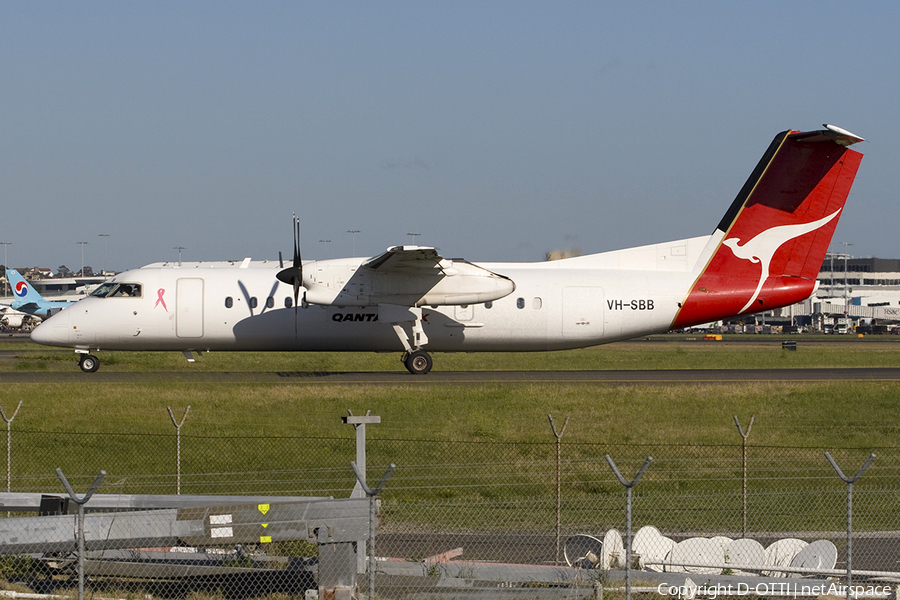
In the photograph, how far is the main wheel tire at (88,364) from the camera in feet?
82.1

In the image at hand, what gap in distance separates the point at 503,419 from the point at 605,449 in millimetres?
2533

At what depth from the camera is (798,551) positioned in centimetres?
1046

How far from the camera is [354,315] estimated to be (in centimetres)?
2428

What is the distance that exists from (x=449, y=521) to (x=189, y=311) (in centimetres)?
1300

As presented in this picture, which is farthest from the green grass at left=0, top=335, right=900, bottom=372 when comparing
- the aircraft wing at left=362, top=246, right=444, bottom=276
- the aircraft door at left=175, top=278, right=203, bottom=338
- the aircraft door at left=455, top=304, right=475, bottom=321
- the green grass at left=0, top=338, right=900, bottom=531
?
the green grass at left=0, top=338, right=900, bottom=531

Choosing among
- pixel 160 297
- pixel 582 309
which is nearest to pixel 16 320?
pixel 160 297

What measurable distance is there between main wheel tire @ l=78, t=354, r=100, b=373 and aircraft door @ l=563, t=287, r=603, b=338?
1335 cm

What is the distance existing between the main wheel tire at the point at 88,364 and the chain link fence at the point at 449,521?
772cm

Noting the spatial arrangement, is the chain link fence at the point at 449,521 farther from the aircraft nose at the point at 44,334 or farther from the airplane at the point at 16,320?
the airplane at the point at 16,320

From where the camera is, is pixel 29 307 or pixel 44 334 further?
pixel 29 307

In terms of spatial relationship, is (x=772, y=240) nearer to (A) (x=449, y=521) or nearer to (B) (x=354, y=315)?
(B) (x=354, y=315)

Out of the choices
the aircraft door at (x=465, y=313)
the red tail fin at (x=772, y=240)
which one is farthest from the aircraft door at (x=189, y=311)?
the red tail fin at (x=772, y=240)

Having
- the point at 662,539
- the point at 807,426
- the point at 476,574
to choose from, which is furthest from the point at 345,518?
the point at 807,426

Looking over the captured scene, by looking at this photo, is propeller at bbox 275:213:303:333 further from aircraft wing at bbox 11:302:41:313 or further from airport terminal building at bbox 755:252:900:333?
airport terminal building at bbox 755:252:900:333
